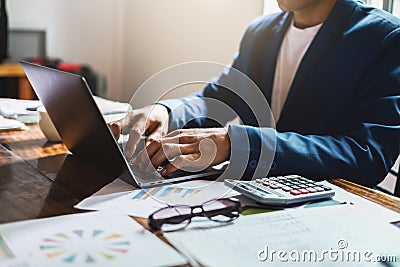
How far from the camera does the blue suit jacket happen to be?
110 cm

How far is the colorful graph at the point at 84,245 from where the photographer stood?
2.34 feet

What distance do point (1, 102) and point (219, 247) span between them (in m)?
1.12

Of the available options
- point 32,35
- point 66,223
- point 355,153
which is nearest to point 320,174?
point 355,153

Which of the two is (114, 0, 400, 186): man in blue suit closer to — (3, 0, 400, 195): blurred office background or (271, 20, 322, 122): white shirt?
(271, 20, 322, 122): white shirt

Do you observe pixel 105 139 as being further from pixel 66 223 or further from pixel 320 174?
pixel 320 174

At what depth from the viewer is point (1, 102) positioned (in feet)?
Answer: 5.50

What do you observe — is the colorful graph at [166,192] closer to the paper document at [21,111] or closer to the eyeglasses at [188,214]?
the eyeglasses at [188,214]

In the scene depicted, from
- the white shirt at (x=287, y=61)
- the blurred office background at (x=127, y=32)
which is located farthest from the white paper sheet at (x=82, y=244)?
the blurred office background at (x=127, y=32)

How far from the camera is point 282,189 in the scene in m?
0.97

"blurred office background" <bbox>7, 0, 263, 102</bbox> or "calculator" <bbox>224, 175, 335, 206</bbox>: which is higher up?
"calculator" <bbox>224, 175, 335, 206</bbox>

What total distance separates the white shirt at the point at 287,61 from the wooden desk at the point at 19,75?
6.72ft

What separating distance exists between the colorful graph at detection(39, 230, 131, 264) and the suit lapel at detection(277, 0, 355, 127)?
2.77 ft

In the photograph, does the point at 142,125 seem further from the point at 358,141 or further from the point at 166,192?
the point at 358,141

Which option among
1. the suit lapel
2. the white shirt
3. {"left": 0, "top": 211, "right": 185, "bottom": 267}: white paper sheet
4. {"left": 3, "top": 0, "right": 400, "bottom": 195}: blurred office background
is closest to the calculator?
{"left": 0, "top": 211, "right": 185, "bottom": 267}: white paper sheet
